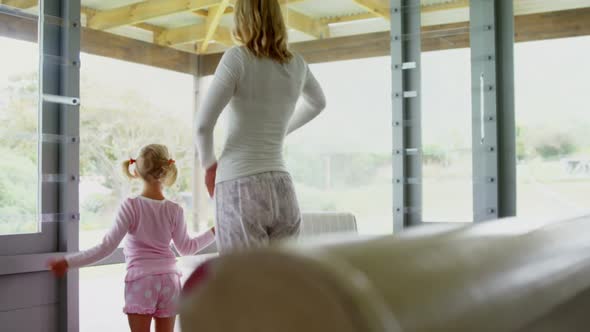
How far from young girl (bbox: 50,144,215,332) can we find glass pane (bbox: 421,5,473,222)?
5.02 feet

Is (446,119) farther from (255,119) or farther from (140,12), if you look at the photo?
(255,119)

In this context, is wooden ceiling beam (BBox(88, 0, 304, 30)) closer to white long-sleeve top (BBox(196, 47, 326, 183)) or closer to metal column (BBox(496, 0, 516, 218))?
metal column (BBox(496, 0, 516, 218))

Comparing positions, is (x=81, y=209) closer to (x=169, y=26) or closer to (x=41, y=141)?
(x=41, y=141)

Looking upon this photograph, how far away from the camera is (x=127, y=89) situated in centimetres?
422

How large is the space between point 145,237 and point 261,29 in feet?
3.60

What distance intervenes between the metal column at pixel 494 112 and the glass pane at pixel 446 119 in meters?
0.06

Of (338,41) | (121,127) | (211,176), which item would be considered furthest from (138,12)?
(211,176)

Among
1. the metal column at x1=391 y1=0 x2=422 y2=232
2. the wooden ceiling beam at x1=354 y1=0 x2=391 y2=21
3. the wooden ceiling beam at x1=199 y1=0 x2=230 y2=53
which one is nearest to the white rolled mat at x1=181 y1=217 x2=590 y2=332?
the metal column at x1=391 y1=0 x2=422 y2=232

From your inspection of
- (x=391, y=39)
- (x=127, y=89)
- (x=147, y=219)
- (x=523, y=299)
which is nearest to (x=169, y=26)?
(x=127, y=89)

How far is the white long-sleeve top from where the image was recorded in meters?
2.21

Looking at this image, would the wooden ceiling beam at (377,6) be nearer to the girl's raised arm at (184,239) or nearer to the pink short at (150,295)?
the girl's raised arm at (184,239)

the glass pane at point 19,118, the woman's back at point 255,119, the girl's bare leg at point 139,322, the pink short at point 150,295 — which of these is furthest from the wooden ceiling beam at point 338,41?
the woman's back at point 255,119

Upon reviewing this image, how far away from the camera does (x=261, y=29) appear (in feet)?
7.51

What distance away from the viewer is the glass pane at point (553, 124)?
3852mm
